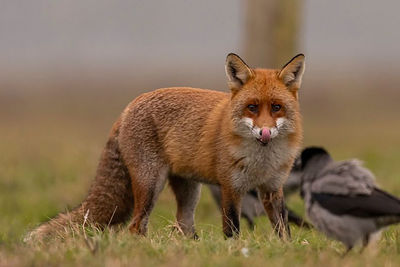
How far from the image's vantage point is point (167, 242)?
6273mm

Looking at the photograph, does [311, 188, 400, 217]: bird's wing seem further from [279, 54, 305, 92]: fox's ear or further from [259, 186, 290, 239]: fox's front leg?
[279, 54, 305, 92]: fox's ear

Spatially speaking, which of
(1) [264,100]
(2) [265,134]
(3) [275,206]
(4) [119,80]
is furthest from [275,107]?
(4) [119,80]

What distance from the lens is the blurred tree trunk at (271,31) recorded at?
13.9 m

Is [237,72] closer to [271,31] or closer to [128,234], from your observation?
[128,234]

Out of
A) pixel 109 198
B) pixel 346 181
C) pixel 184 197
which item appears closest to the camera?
pixel 346 181

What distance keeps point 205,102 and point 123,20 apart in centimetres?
6526

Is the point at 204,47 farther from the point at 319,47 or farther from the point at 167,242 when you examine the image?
the point at 167,242

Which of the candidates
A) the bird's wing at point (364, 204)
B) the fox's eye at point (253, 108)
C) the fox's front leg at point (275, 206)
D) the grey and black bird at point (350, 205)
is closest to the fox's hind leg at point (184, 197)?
the fox's front leg at point (275, 206)

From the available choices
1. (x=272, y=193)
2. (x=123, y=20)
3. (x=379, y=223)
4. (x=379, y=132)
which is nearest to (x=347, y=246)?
(x=379, y=223)

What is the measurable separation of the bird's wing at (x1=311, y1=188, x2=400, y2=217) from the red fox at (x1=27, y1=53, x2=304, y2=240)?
30.5 inches

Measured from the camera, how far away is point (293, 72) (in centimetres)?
685

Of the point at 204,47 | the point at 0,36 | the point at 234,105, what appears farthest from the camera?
the point at 204,47

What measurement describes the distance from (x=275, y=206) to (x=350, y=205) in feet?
4.72

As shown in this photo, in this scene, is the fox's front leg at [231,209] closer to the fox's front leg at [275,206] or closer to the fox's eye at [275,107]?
the fox's front leg at [275,206]
